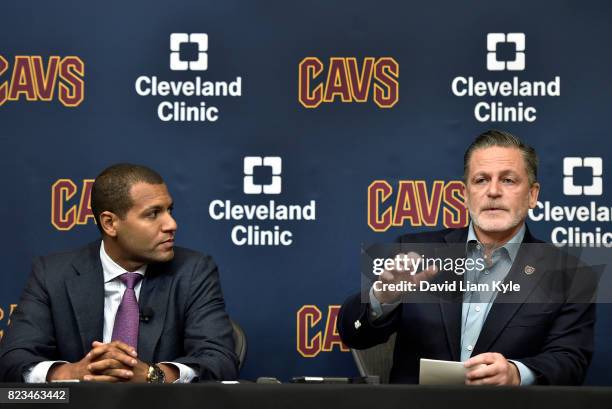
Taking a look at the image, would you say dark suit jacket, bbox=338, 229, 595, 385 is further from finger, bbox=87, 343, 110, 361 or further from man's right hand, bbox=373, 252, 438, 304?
finger, bbox=87, 343, 110, 361

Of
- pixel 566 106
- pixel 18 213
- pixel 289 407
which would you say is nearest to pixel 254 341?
pixel 18 213

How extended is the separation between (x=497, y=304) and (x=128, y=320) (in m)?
1.23

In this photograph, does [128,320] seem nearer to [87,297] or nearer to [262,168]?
[87,297]

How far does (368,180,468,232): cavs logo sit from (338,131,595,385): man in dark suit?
0.77 metres

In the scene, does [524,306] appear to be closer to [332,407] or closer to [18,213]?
[332,407]

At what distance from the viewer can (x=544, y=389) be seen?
1998 mm

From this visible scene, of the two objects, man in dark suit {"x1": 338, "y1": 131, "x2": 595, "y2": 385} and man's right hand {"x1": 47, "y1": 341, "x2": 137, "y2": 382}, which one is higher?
man in dark suit {"x1": 338, "y1": 131, "x2": 595, "y2": 385}

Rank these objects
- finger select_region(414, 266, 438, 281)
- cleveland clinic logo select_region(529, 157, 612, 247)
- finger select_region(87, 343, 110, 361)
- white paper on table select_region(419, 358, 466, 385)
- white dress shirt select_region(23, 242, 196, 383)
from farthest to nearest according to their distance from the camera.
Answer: cleveland clinic logo select_region(529, 157, 612, 247), white dress shirt select_region(23, 242, 196, 383), finger select_region(87, 343, 110, 361), finger select_region(414, 266, 438, 281), white paper on table select_region(419, 358, 466, 385)

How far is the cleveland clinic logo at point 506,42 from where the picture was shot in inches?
157

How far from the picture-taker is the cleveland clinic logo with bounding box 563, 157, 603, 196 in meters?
3.96

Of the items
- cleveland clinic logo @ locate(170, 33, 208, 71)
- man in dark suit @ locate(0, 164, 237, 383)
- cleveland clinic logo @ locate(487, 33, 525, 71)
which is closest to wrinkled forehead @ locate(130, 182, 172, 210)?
man in dark suit @ locate(0, 164, 237, 383)

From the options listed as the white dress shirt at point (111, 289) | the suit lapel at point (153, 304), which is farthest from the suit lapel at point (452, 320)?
the white dress shirt at point (111, 289)

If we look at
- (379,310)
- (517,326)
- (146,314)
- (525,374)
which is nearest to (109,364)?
(146,314)

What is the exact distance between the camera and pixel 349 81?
404cm
